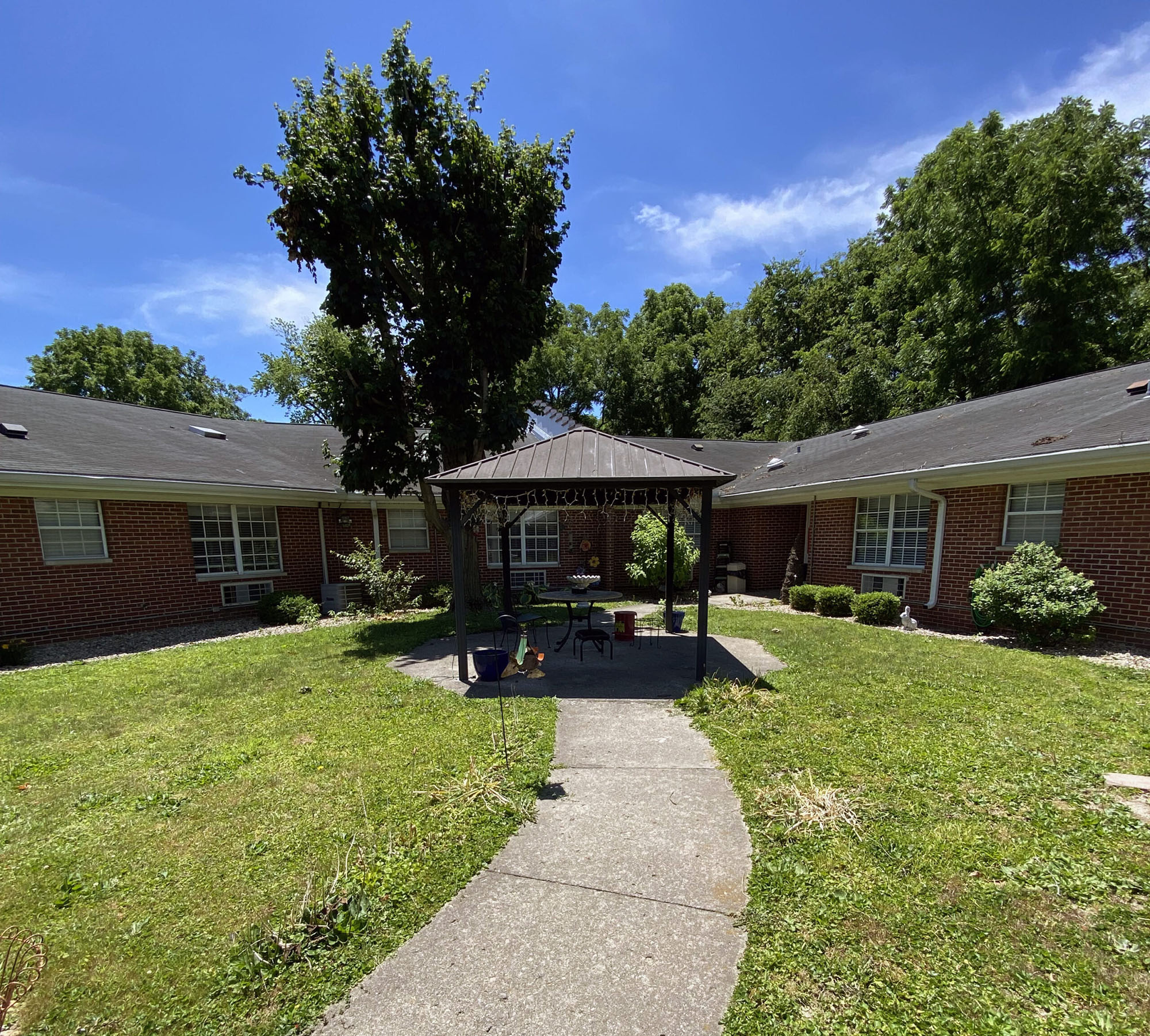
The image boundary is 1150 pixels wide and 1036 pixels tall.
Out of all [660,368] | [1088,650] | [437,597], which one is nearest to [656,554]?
[437,597]

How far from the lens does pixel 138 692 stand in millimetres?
6105

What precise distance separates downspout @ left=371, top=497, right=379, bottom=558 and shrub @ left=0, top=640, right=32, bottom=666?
18.9 ft

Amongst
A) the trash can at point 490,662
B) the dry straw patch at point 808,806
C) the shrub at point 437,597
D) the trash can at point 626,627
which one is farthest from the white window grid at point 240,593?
the dry straw patch at point 808,806

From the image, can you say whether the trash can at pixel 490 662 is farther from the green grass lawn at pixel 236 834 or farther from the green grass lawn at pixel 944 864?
the green grass lawn at pixel 944 864

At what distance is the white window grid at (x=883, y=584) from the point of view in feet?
34.2

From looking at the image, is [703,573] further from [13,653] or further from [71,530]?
[71,530]

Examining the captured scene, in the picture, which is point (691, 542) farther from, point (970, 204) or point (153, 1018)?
point (970, 204)

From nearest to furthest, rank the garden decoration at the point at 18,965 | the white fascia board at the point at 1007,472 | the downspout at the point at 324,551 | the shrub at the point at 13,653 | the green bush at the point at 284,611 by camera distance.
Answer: the garden decoration at the point at 18,965 → the white fascia board at the point at 1007,472 → the shrub at the point at 13,653 → the green bush at the point at 284,611 → the downspout at the point at 324,551

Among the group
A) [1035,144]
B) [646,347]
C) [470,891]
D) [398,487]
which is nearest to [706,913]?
[470,891]

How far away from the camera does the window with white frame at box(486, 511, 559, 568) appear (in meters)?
14.1

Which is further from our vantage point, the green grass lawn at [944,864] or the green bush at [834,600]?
the green bush at [834,600]

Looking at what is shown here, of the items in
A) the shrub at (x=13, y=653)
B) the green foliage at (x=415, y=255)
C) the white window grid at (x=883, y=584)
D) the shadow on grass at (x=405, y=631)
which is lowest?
the shadow on grass at (x=405, y=631)

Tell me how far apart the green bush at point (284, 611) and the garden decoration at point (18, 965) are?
8.48 metres

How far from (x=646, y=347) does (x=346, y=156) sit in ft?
78.9
